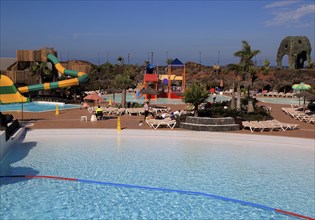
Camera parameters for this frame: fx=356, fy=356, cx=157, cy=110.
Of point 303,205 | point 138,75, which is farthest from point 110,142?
point 138,75

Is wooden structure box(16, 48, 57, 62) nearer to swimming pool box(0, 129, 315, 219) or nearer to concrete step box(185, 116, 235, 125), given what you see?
swimming pool box(0, 129, 315, 219)

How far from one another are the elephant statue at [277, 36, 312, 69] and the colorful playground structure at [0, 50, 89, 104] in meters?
47.6

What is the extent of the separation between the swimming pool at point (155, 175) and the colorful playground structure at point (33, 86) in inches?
73.6

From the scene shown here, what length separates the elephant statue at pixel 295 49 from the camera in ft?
227

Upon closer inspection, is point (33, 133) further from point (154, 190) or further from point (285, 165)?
point (285, 165)

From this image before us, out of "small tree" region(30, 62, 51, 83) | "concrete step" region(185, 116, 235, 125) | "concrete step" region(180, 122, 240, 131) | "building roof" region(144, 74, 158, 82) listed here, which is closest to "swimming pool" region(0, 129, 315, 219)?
"concrete step" region(180, 122, 240, 131)

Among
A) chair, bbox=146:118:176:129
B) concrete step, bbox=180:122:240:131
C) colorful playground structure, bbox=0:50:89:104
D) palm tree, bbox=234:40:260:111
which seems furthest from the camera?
palm tree, bbox=234:40:260:111

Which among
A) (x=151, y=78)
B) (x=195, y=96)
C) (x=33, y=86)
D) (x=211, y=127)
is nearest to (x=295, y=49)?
(x=151, y=78)

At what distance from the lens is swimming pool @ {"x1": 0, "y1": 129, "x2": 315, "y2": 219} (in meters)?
8.56

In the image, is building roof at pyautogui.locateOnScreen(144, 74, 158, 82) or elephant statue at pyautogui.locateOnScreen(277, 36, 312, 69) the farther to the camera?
elephant statue at pyautogui.locateOnScreen(277, 36, 312, 69)

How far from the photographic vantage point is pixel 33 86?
35.1m

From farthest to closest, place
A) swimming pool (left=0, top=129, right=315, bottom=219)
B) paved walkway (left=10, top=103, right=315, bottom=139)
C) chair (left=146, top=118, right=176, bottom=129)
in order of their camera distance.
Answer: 1. chair (left=146, top=118, right=176, bottom=129)
2. paved walkway (left=10, top=103, right=315, bottom=139)
3. swimming pool (left=0, top=129, right=315, bottom=219)

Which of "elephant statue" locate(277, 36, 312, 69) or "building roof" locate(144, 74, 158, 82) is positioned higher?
"elephant statue" locate(277, 36, 312, 69)

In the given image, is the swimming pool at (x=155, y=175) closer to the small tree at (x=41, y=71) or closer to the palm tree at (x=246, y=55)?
the palm tree at (x=246, y=55)
